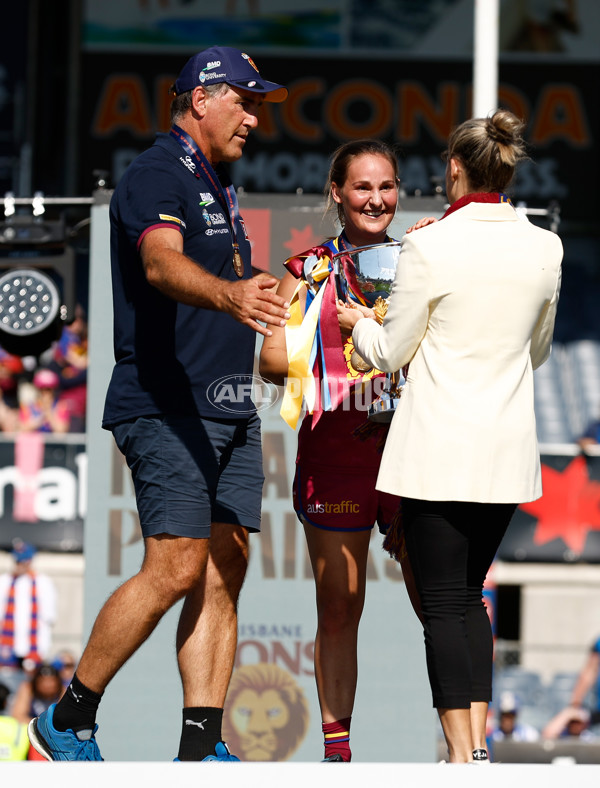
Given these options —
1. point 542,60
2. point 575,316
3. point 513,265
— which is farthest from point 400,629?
point 542,60

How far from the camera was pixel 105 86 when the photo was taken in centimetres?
1471

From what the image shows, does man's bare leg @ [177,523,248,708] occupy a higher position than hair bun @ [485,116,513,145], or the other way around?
hair bun @ [485,116,513,145]

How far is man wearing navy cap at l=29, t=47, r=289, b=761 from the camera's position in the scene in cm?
347

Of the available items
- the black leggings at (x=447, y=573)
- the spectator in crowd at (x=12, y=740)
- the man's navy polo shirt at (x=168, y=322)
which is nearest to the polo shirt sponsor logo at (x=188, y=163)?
the man's navy polo shirt at (x=168, y=322)

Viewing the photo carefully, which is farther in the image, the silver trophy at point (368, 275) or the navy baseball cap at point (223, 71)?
the silver trophy at point (368, 275)

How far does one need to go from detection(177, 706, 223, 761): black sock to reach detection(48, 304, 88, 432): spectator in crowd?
868cm

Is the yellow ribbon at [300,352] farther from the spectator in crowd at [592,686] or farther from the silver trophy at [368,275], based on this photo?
the spectator in crowd at [592,686]

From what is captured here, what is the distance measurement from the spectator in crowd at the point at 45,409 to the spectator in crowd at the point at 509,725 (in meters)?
4.77

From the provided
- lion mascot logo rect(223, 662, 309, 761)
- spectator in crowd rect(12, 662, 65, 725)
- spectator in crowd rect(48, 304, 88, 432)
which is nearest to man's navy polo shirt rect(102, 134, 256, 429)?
lion mascot logo rect(223, 662, 309, 761)

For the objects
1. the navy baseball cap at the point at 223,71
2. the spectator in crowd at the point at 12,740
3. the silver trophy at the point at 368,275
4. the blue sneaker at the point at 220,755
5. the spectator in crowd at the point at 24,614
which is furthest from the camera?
the spectator in crowd at the point at 24,614

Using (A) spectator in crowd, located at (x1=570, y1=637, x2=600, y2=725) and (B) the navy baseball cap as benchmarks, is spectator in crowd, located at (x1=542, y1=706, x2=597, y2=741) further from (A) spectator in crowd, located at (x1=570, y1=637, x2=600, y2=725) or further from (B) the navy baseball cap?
(B) the navy baseball cap
